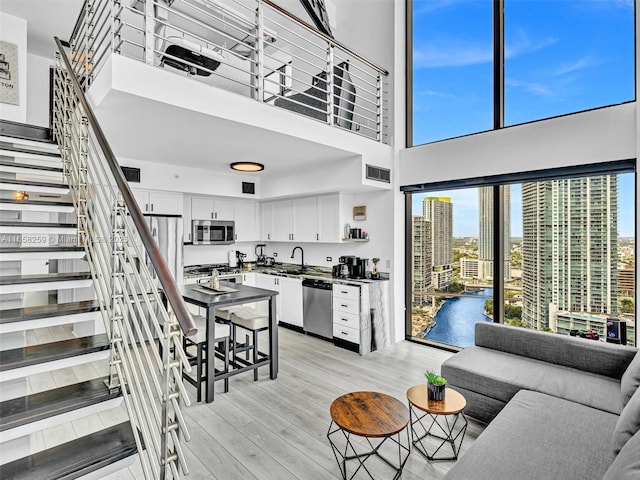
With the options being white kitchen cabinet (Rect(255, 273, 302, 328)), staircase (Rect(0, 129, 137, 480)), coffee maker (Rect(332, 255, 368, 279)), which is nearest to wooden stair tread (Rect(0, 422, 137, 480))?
staircase (Rect(0, 129, 137, 480))

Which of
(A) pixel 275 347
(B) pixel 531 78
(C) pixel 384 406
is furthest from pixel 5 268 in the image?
(B) pixel 531 78

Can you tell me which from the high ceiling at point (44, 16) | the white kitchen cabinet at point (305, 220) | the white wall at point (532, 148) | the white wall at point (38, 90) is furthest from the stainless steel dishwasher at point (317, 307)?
the white wall at point (38, 90)

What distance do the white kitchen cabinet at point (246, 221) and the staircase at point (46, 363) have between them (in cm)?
316

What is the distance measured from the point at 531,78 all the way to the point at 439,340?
11.0 ft

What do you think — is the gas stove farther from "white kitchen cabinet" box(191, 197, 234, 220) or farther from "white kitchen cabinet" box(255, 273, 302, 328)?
"white kitchen cabinet" box(191, 197, 234, 220)

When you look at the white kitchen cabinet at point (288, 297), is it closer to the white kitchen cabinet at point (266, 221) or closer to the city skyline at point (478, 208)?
the white kitchen cabinet at point (266, 221)

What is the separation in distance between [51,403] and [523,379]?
9.79 ft

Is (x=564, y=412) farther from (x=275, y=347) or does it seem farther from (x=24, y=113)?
(x=24, y=113)

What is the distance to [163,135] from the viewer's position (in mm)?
3580

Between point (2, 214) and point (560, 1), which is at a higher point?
point (560, 1)

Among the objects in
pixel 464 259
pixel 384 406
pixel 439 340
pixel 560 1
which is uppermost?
pixel 560 1

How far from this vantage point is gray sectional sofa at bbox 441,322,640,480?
1583mm

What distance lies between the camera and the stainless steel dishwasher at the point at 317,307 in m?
4.90

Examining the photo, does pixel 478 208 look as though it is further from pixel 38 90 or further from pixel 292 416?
pixel 38 90
